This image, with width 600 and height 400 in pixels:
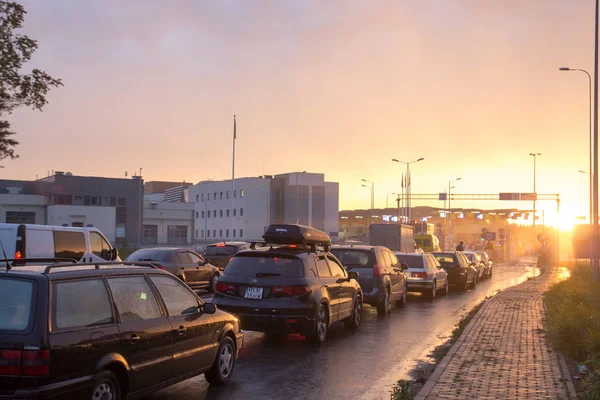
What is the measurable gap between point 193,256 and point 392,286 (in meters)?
7.51

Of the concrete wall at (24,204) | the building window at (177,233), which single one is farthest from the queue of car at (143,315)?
the building window at (177,233)

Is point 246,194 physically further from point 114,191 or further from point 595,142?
point 595,142

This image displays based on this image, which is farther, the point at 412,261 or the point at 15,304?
the point at 412,261

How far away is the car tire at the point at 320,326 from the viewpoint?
11.9m

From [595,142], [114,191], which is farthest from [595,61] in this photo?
[114,191]

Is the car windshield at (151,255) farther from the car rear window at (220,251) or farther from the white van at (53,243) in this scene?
the car rear window at (220,251)

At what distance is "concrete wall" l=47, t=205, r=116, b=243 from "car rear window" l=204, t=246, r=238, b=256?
167ft

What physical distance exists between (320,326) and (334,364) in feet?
5.95

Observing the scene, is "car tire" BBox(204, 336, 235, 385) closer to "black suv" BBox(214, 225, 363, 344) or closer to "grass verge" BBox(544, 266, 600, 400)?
"black suv" BBox(214, 225, 363, 344)

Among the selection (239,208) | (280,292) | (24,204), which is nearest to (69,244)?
(280,292)

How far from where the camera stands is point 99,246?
1892 centimetres

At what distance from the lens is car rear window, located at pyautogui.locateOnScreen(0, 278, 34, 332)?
567 centimetres

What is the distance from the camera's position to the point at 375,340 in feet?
42.7

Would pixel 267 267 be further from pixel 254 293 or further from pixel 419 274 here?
pixel 419 274
